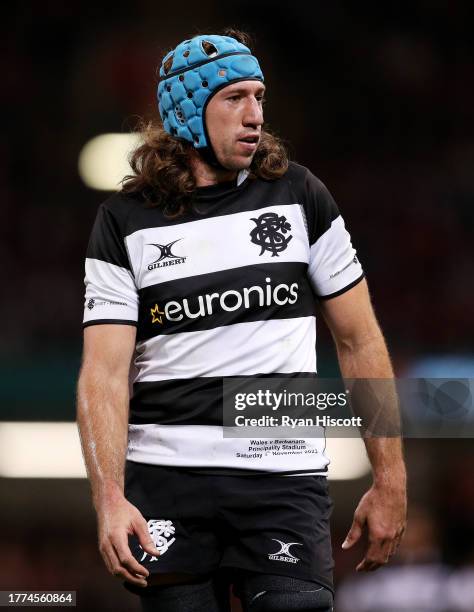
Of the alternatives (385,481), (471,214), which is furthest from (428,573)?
(385,481)

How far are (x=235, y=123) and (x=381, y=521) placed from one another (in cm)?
114

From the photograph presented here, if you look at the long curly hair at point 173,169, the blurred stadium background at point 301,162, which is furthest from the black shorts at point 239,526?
the blurred stadium background at point 301,162

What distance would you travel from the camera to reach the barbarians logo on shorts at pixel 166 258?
9.80 ft

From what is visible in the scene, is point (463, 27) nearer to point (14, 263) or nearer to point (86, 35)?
point (86, 35)

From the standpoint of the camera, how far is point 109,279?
3.03 m

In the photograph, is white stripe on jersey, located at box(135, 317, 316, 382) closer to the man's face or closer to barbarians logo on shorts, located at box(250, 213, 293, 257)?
barbarians logo on shorts, located at box(250, 213, 293, 257)

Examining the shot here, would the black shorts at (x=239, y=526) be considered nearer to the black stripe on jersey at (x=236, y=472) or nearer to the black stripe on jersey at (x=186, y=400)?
the black stripe on jersey at (x=236, y=472)

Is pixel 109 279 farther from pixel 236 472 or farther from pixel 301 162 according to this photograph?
pixel 301 162

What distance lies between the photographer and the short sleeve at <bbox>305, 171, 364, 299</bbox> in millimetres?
3041

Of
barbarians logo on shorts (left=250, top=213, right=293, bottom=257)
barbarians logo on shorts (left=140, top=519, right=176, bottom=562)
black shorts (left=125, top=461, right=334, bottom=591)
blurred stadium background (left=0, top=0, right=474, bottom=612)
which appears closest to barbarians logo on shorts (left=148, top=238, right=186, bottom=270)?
barbarians logo on shorts (left=250, top=213, right=293, bottom=257)

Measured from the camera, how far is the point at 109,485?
9.23ft

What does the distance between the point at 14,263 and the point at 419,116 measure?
3.85m

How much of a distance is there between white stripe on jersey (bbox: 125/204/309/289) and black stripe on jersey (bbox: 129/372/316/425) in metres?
0.29

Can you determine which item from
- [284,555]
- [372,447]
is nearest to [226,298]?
[372,447]
